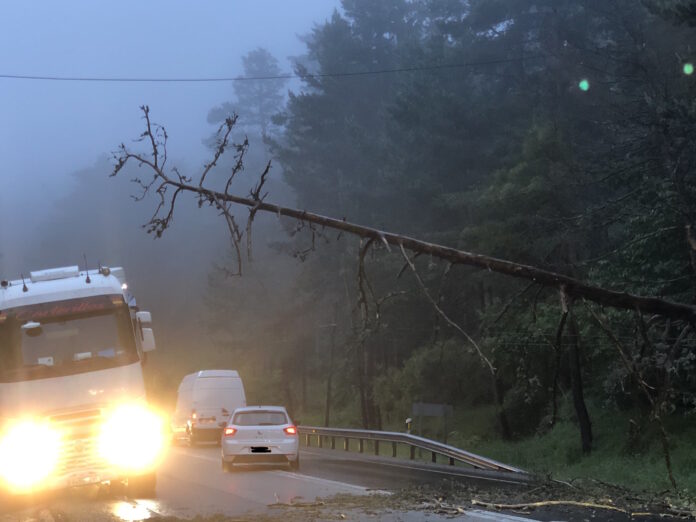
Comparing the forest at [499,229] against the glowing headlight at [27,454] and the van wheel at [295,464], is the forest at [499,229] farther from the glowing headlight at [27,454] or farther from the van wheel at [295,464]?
the glowing headlight at [27,454]

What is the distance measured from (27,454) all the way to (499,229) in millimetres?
21802

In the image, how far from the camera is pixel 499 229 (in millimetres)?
32750

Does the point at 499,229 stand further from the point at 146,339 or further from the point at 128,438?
the point at 128,438

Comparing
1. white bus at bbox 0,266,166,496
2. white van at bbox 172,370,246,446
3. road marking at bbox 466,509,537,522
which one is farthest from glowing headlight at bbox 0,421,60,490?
white van at bbox 172,370,246,446

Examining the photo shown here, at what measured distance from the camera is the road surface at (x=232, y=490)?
43.7 ft

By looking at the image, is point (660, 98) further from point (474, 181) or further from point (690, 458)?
point (474, 181)

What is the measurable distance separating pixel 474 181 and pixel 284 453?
24.8m

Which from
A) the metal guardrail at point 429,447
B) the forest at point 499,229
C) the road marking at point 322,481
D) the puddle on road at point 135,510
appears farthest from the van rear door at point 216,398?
the puddle on road at point 135,510

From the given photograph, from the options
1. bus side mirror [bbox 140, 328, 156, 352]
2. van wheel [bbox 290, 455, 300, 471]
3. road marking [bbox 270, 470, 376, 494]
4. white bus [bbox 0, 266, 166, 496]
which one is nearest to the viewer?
white bus [bbox 0, 266, 166, 496]

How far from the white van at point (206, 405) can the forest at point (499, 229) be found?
538 centimetres

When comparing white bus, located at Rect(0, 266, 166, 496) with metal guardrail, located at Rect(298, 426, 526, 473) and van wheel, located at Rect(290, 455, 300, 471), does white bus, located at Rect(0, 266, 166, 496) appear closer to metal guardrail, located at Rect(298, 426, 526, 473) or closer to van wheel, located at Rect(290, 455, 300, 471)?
van wheel, located at Rect(290, 455, 300, 471)

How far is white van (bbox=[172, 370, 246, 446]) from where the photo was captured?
34688 mm

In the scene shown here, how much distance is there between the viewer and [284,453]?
21594mm

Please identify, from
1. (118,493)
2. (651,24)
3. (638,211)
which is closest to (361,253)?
(118,493)
